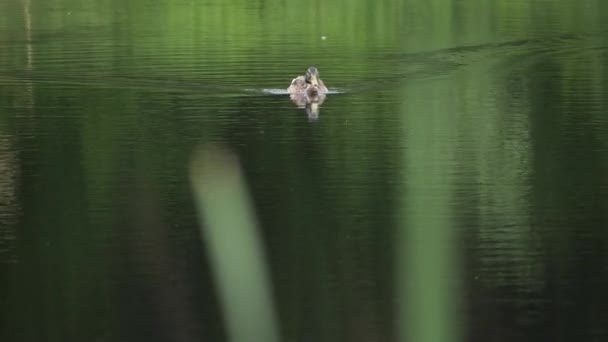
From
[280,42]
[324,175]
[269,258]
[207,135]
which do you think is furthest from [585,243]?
[280,42]

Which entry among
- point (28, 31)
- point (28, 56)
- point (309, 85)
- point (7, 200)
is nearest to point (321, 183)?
point (7, 200)

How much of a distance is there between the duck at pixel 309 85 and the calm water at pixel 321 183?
1.34 ft

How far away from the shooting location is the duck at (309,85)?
26.5 meters

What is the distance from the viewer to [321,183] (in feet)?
61.4

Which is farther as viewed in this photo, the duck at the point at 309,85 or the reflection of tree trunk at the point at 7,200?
the duck at the point at 309,85

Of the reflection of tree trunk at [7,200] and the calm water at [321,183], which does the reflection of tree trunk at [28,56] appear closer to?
the calm water at [321,183]

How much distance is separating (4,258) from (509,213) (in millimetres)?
5568

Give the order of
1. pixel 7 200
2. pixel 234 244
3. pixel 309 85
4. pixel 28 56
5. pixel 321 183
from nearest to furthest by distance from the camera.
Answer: pixel 234 244 → pixel 7 200 → pixel 321 183 → pixel 309 85 → pixel 28 56

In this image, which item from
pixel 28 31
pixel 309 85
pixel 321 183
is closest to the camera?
pixel 321 183

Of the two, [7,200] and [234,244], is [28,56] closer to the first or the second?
[7,200]

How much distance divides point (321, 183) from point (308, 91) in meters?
8.15

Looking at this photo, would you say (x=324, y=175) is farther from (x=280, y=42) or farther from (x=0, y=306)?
(x=280, y=42)

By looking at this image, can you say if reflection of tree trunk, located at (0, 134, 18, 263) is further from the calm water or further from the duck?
the duck

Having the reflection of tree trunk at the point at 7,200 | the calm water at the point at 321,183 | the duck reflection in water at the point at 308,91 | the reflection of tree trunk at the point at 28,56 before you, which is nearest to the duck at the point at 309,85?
the duck reflection in water at the point at 308,91
